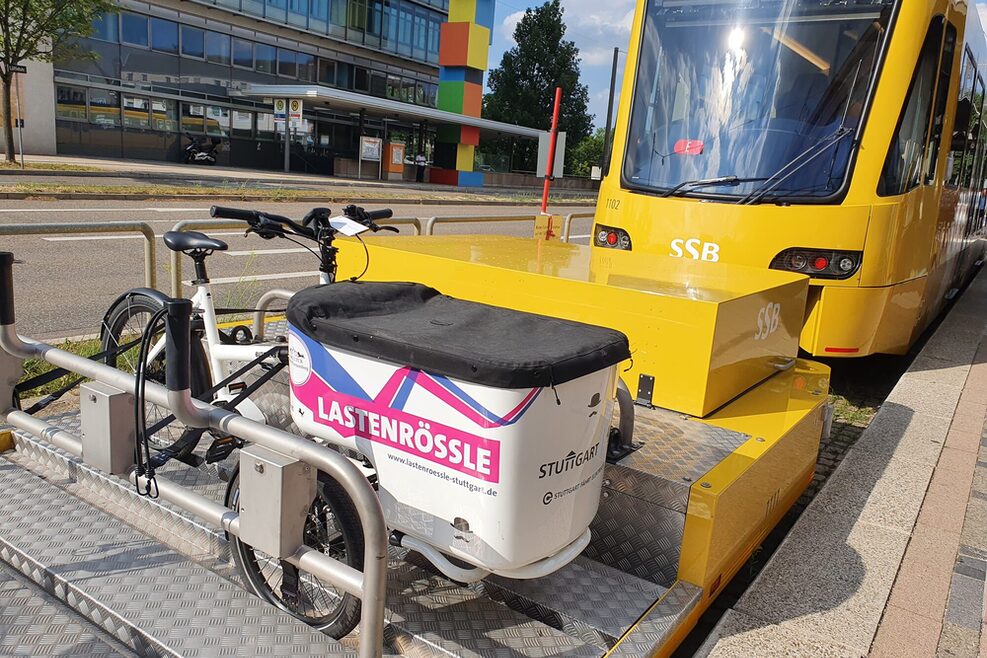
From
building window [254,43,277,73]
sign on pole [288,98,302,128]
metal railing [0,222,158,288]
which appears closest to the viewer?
metal railing [0,222,158,288]

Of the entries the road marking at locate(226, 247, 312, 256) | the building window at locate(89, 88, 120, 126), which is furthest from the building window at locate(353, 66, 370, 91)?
the road marking at locate(226, 247, 312, 256)

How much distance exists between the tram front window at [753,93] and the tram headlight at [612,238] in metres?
0.39

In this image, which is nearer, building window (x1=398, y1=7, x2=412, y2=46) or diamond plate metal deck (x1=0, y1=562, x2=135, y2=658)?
diamond plate metal deck (x1=0, y1=562, x2=135, y2=658)

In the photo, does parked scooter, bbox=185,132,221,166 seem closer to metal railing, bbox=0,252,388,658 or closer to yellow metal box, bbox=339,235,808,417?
yellow metal box, bbox=339,235,808,417

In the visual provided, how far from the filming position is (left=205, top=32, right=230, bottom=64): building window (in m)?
32.9

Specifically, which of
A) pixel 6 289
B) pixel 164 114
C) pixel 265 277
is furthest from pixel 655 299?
pixel 164 114

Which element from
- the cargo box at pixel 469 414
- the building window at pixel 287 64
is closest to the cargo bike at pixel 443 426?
the cargo box at pixel 469 414

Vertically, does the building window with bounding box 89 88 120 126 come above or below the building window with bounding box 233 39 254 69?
below

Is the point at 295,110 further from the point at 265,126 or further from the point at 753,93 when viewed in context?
the point at 753,93

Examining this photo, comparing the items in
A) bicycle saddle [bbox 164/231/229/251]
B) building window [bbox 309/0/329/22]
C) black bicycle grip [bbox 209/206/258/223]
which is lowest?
bicycle saddle [bbox 164/231/229/251]

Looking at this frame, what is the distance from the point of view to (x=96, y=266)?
947 cm

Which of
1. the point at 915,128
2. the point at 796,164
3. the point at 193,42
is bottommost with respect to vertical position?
the point at 796,164

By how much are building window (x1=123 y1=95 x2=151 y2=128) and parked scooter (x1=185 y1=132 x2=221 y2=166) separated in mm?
1752

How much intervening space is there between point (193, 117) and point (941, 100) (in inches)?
1244
